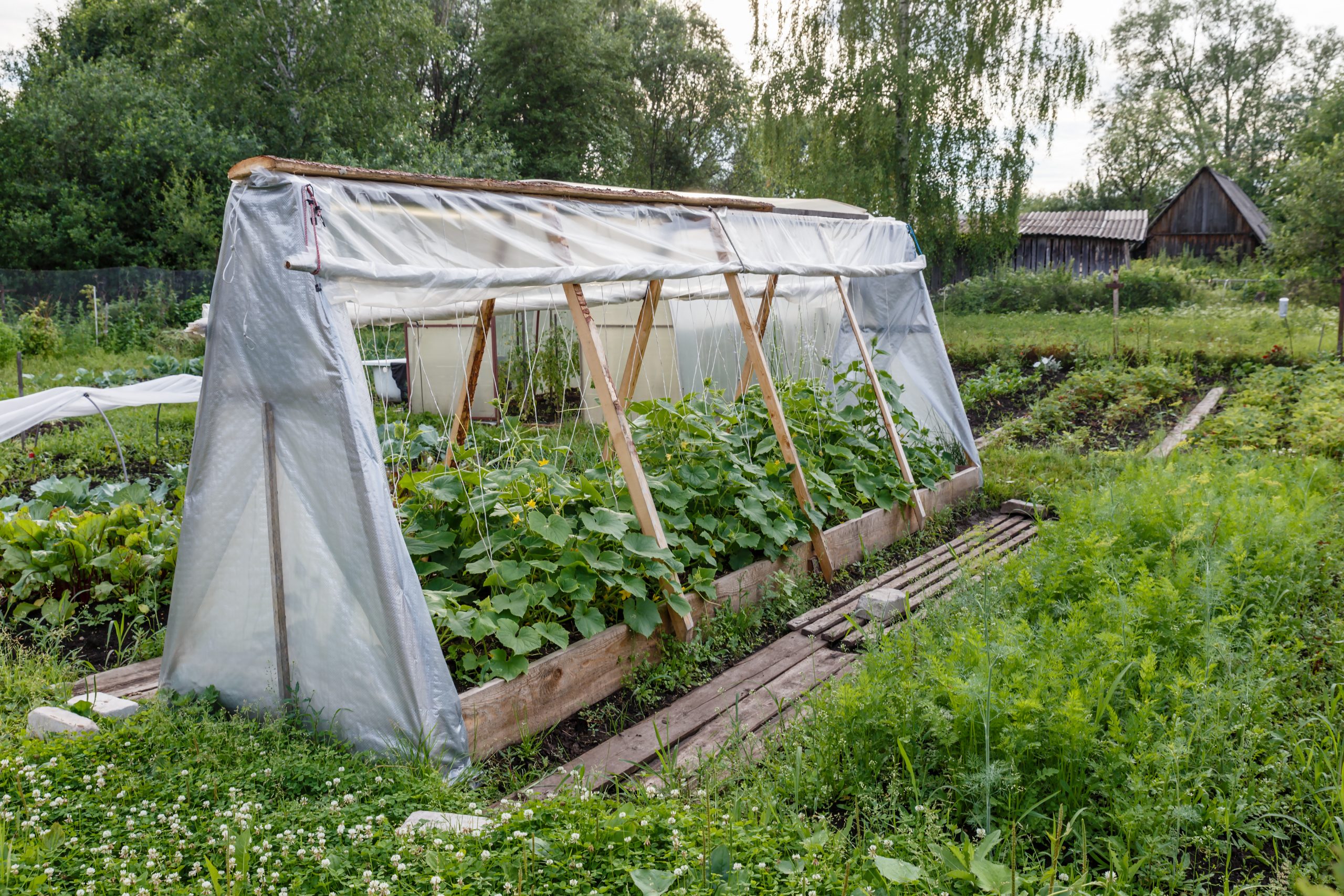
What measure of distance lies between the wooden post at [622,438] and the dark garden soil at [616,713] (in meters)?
0.33

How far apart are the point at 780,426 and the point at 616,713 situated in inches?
83.8

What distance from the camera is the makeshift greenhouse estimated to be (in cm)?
296

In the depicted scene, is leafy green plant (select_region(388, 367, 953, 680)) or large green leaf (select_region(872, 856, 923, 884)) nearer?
large green leaf (select_region(872, 856, 923, 884))

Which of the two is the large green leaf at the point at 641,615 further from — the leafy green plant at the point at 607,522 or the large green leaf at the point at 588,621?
the large green leaf at the point at 588,621

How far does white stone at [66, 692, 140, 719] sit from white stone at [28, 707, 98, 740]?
0.06m

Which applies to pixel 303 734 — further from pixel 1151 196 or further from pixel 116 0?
pixel 1151 196

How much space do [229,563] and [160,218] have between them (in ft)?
64.1

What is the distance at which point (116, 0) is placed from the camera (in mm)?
25594

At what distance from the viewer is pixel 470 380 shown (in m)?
5.20

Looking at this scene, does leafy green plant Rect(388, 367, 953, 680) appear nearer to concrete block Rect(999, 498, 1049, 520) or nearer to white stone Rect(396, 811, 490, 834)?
white stone Rect(396, 811, 490, 834)

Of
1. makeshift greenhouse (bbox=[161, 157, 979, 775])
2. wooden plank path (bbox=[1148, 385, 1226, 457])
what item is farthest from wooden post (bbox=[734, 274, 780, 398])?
wooden plank path (bbox=[1148, 385, 1226, 457])

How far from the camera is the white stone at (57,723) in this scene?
2.93 m

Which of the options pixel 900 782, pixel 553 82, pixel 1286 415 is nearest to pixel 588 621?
pixel 900 782

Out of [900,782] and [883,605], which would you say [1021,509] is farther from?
[900,782]
